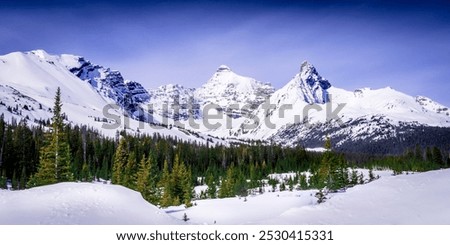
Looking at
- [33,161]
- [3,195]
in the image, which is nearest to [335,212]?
[3,195]

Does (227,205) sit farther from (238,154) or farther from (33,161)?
(238,154)

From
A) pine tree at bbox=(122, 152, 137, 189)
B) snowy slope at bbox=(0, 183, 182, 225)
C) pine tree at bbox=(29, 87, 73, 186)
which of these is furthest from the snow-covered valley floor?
pine tree at bbox=(122, 152, 137, 189)

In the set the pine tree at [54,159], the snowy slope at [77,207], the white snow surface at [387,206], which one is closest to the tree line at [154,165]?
the pine tree at [54,159]

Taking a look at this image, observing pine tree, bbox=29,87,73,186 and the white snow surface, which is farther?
pine tree, bbox=29,87,73,186

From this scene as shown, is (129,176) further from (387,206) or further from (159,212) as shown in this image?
(387,206)

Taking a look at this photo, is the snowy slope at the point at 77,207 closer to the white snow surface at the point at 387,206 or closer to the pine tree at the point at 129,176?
the white snow surface at the point at 387,206

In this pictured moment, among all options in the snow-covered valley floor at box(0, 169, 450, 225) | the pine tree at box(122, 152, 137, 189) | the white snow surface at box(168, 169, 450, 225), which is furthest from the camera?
the pine tree at box(122, 152, 137, 189)

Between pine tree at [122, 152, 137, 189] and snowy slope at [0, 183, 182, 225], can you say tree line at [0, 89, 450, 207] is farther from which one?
snowy slope at [0, 183, 182, 225]

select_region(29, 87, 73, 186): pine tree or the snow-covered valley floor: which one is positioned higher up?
select_region(29, 87, 73, 186): pine tree

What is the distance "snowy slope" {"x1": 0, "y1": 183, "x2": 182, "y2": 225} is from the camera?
13172mm

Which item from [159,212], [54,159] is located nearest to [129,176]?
[54,159]

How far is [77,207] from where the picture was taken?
14391 mm

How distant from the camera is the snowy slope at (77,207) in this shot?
13.2 meters
